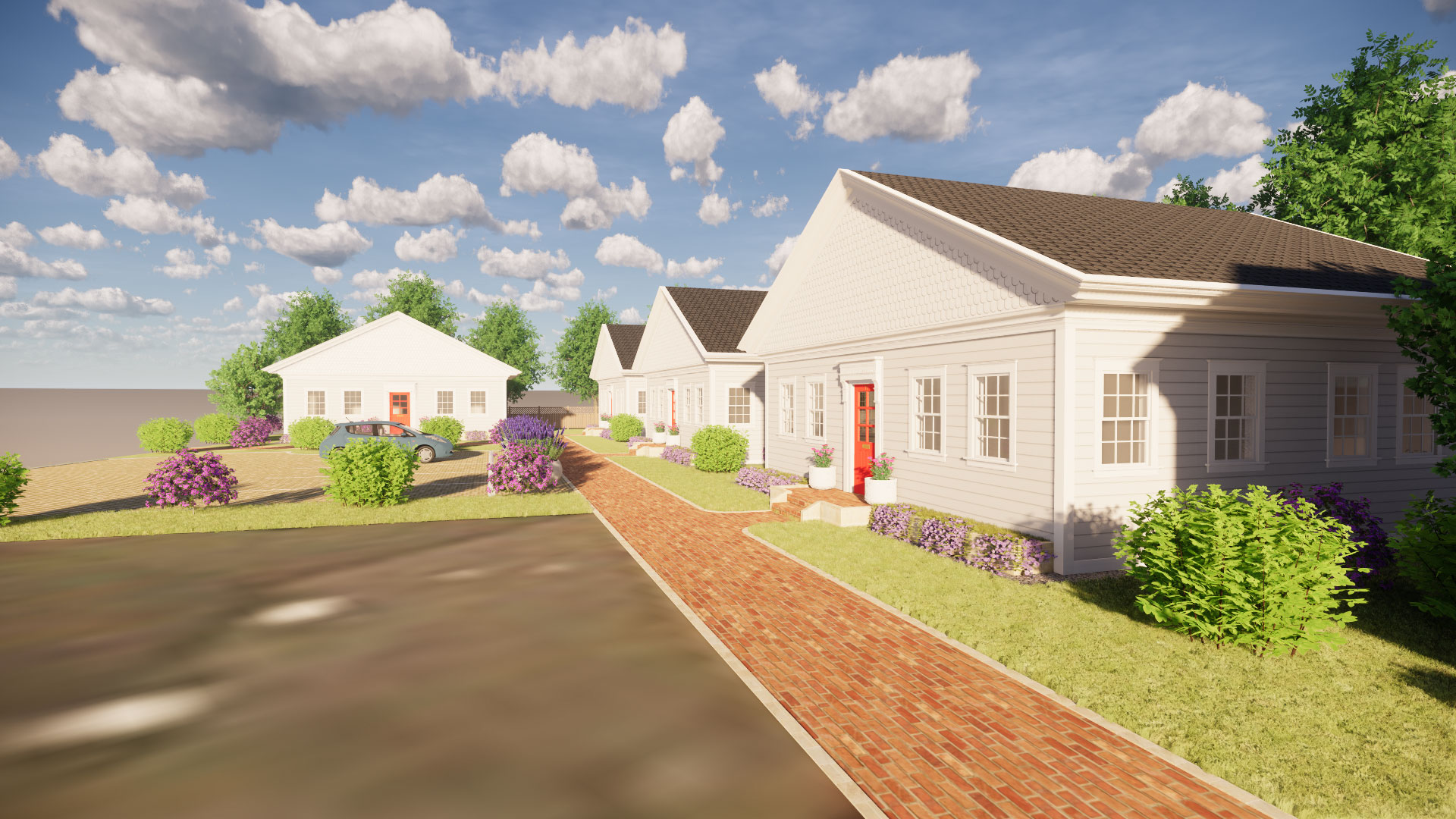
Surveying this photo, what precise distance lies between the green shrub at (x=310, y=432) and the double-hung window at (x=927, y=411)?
2879 centimetres

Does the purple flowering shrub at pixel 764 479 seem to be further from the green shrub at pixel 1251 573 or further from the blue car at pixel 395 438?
the blue car at pixel 395 438

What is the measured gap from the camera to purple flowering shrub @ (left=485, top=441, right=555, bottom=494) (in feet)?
57.5

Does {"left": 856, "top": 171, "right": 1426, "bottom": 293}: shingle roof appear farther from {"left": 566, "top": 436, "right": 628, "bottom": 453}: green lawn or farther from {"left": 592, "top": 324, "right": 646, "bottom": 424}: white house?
{"left": 592, "top": 324, "right": 646, "bottom": 424}: white house

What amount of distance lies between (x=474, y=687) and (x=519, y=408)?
180 ft

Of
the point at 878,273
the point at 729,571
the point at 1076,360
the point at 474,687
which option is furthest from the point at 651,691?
the point at 878,273

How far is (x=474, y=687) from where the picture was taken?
595 centimetres

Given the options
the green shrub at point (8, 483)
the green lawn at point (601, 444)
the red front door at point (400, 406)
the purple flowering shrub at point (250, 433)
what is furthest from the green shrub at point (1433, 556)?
the purple flowering shrub at point (250, 433)

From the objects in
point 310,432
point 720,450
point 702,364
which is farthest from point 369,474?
point 310,432

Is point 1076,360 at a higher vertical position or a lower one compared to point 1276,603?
higher

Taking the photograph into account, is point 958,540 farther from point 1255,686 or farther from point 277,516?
point 277,516

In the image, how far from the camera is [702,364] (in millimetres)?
26359

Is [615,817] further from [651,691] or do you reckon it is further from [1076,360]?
[1076,360]

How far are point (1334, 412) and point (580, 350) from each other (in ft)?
181

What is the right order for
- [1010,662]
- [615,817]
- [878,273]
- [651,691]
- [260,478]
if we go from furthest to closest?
[260,478]
[878,273]
[1010,662]
[651,691]
[615,817]
